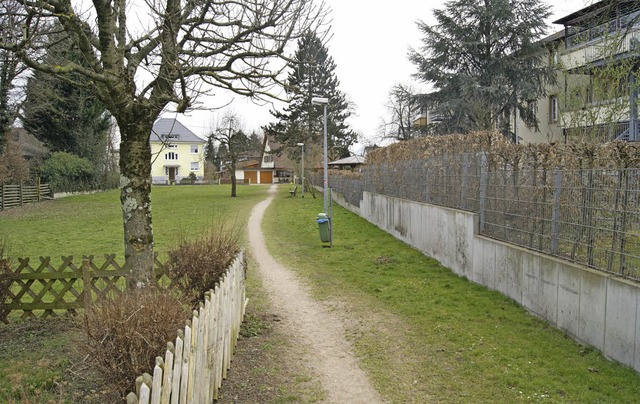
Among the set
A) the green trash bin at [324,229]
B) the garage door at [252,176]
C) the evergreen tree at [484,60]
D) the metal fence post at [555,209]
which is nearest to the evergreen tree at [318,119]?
the evergreen tree at [484,60]

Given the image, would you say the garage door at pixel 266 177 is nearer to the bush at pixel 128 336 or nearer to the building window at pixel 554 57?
the building window at pixel 554 57

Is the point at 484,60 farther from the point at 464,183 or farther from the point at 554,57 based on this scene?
the point at 464,183

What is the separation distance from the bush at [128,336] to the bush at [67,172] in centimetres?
4225

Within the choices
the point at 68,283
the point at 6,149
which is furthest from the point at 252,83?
the point at 6,149

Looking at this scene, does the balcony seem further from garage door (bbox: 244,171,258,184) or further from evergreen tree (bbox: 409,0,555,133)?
garage door (bbox: 244,171,258,184)

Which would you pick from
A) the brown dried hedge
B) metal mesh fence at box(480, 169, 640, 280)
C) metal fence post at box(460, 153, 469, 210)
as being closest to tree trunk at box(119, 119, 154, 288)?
metal mesh fence at box(480, 169, 640, 280)

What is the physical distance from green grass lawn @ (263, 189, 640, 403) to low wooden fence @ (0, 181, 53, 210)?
28.0m

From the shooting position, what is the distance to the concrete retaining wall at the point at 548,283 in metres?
5.79

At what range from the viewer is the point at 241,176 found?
93.5 metres

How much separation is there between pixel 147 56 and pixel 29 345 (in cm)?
427

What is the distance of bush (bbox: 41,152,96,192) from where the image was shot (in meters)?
41.2

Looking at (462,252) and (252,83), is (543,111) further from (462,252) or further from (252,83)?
(252,83)

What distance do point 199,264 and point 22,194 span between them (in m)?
34.2

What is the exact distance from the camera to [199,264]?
704 centimetres
